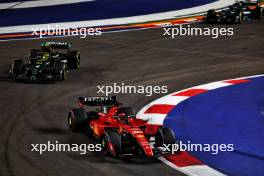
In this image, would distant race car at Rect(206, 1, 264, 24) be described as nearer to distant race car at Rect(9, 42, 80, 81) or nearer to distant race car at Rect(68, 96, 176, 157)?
distant race car at Rect(9, 42, 80, 81)

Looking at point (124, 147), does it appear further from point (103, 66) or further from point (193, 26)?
point (193, 26)

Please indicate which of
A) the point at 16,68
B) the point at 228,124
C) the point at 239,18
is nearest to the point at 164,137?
the point at 228,124

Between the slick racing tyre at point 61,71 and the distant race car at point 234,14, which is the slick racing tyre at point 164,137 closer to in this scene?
the slick racing tyre at point 61,71

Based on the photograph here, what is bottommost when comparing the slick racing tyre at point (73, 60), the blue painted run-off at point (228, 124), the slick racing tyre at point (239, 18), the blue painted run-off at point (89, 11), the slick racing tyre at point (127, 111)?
the blue painted run-off at point (228, 124)

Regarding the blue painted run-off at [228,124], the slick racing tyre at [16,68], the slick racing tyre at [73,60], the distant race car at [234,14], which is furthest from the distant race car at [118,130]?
the distant race car at [234,14]

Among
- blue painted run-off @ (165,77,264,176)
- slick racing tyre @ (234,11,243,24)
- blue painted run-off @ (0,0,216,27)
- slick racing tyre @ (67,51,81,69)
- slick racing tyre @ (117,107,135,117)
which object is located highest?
blue painted run-off @ (0,0,216,27)

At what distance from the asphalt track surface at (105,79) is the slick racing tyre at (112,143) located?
0.53 feet

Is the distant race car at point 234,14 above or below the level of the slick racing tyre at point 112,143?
above

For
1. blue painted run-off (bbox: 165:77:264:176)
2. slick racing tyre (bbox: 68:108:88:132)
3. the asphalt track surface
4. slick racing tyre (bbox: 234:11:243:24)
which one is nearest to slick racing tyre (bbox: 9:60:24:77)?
the asphalt track surface

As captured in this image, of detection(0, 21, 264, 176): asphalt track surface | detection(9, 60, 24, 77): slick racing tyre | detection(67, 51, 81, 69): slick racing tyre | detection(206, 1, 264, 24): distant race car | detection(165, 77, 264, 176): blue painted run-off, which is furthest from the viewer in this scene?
detection(206, 1, 264, 24): distant race car

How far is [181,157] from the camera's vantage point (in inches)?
435

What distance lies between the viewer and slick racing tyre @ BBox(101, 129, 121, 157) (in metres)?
10.9

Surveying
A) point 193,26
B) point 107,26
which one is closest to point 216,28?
point 193,26

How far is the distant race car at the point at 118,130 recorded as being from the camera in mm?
10945
